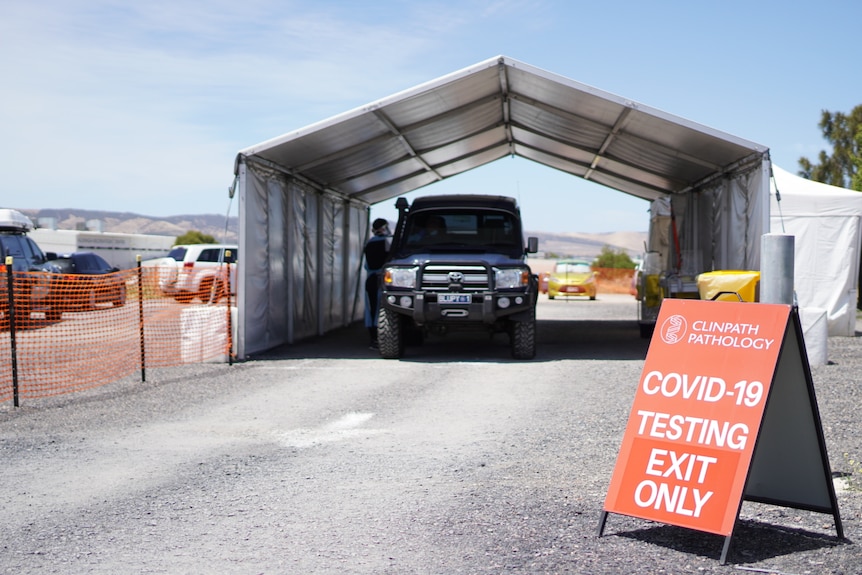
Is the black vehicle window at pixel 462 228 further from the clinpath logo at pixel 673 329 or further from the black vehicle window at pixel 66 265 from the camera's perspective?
the black vehicle window at pixel 66 265

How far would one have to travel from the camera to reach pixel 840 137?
32.6m

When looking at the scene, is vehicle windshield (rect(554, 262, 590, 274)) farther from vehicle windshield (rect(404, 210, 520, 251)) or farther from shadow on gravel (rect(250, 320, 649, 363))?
vehicle windshield (rect(404, 210, 520, 251))

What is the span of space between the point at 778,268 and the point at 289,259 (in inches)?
470

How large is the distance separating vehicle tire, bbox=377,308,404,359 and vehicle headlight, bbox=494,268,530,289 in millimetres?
1562

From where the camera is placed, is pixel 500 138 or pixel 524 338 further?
pixel 500 138

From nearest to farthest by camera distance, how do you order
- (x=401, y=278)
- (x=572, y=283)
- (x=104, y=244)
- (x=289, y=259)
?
(x=401, y=278) → (x=289, y=259) → (x=572, y=283) → (x=104, y=244)

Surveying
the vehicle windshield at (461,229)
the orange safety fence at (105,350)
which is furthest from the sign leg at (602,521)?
the vehicle windshield at (461,229)

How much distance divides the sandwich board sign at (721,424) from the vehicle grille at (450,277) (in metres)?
8.02

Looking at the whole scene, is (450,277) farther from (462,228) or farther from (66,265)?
(66,265)

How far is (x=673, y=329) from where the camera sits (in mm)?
5043

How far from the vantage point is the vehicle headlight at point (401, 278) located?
13.2 meters

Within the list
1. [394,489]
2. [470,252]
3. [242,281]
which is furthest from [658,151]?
[394,489]

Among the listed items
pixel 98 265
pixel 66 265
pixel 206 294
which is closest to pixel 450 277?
pixel 206 294

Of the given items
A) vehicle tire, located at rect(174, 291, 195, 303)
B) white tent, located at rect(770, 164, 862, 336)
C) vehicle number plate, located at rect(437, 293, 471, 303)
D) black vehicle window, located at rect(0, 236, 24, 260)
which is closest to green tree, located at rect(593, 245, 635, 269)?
white tent, located at rect(770, 164, 862, 336)
